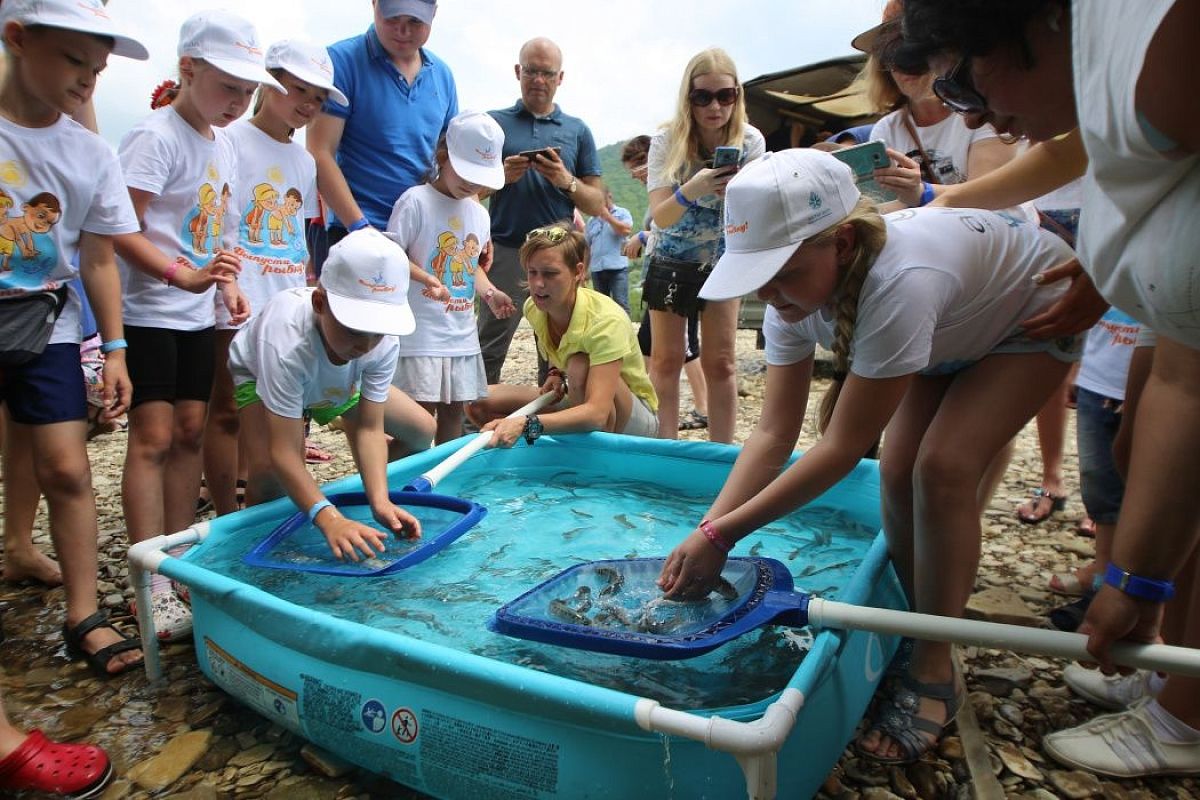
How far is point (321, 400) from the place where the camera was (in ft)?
8.65

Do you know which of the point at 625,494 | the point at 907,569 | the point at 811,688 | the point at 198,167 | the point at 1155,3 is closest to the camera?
the point at 1155,3

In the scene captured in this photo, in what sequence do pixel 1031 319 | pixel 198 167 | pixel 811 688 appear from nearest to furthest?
pixel 811 688 < pixel 1031 319 < pixel 198 167

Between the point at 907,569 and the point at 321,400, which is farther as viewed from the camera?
the point at 321,400

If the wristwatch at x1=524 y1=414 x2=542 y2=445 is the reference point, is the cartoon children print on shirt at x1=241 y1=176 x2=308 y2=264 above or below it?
above

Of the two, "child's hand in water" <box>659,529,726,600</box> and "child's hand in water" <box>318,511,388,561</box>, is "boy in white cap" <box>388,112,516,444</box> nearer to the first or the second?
"child's hand in water" <box>318,511,388,561</box>

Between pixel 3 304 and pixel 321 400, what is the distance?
89 cm

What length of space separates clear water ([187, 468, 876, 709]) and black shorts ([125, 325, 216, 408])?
1.60 ft

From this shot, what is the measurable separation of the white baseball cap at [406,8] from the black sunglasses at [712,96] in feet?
3.82

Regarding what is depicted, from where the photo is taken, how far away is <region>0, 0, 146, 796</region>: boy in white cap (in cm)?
199

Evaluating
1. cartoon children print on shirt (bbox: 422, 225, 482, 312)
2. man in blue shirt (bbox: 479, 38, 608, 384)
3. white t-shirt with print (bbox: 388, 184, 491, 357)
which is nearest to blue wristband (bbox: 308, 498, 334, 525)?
white t-shirt with print (bbox: 388, 184, 491, 357)

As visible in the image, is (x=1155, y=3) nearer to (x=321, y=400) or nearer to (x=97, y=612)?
(x=321, y=400)

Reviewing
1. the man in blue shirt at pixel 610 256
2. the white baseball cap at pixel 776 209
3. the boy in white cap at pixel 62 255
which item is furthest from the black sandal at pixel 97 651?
the man in blue shirt at pixel 610 256

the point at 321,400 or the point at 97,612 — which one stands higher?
the point at 321,400

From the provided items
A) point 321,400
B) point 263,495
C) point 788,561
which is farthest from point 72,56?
point 788,561
